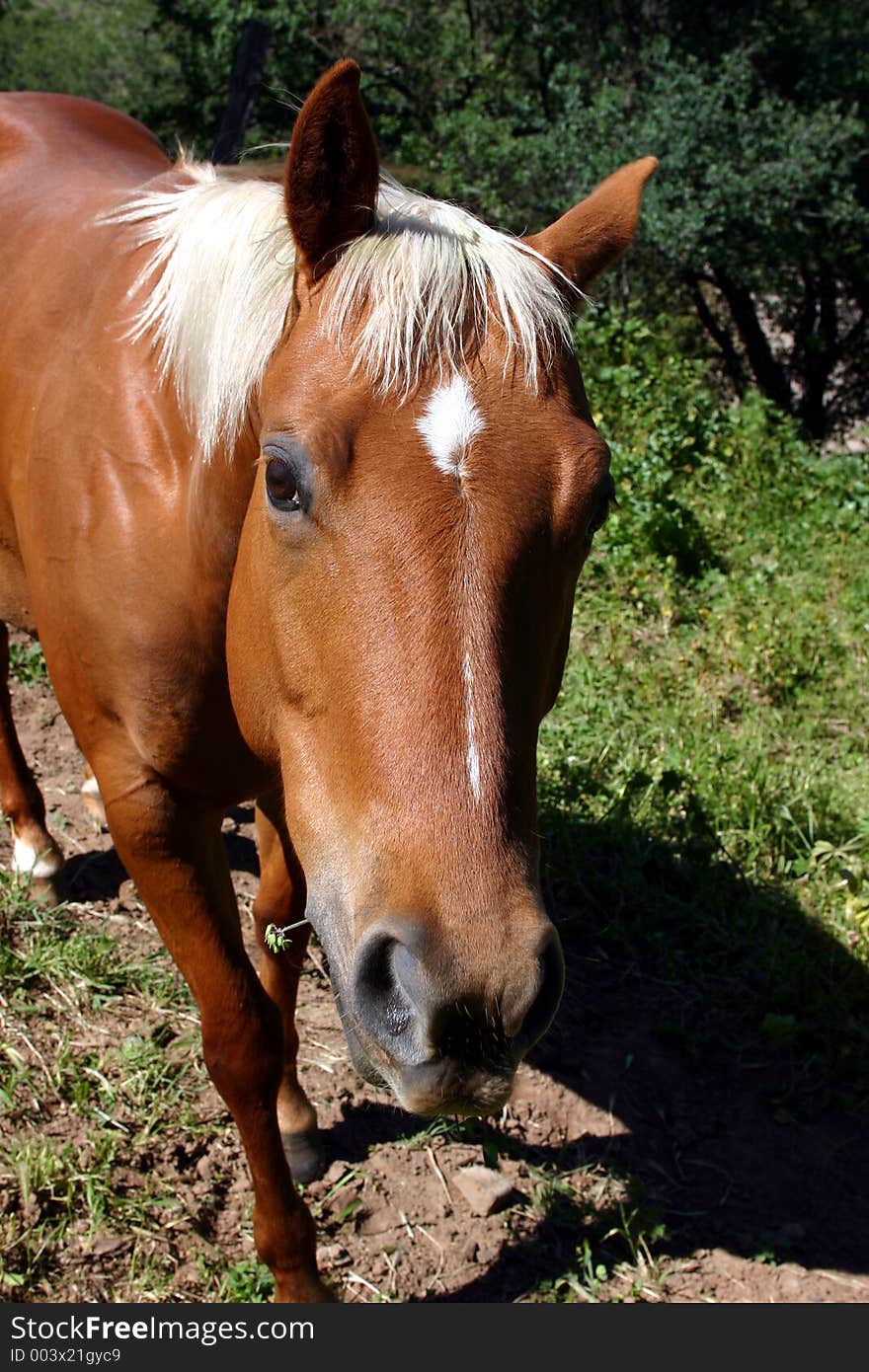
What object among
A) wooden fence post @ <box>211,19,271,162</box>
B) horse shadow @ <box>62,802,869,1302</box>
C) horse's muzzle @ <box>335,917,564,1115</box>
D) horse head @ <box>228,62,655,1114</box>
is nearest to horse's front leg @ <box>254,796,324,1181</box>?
horse shadow @ <box>62,802,869,1302</box>

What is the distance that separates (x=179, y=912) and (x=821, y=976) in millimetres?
1948

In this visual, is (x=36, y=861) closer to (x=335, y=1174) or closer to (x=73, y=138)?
(x=335, y=1174)

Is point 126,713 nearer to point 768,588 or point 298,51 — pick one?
point 768,588

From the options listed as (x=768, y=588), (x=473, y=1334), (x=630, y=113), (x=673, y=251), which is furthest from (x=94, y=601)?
(x=630, y=113)

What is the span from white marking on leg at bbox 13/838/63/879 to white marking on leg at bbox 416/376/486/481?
2414 mm

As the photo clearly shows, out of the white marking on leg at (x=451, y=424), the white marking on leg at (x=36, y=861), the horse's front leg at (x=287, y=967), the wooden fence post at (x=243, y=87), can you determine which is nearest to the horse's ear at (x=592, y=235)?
the white marking on leg at (x=451, y=424)

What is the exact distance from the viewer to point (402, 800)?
153cm

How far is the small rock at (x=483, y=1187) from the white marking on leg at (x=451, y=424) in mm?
1879

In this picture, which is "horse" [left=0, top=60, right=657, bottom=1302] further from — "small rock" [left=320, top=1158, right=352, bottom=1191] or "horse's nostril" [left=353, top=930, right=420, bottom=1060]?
"small rock" [left=320, top=1158, right=352, bottom=1191]

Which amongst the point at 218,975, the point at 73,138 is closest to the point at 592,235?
the point at 218,975

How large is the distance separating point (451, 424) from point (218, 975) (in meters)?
1.34

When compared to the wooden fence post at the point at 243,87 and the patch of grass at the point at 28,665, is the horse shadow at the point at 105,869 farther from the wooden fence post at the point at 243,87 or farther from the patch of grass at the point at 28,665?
the wooden fence post at the point at 243,87

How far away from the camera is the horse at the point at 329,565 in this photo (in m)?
1.54

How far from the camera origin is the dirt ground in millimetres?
2604
